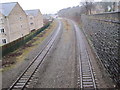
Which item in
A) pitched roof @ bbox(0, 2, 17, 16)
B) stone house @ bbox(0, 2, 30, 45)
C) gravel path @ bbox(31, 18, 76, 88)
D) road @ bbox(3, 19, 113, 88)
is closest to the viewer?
road @ bbox(3, 19, 113, 88)

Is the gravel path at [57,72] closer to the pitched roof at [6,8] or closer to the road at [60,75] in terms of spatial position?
the road at [60,75]

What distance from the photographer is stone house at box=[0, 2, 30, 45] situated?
1364 inches

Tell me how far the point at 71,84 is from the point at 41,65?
5.26 meters

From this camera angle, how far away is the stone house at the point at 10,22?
114 ft

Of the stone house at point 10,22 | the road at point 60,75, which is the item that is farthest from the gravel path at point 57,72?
the stone house at point 10,22

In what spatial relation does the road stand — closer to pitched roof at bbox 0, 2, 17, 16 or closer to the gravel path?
the gravel path

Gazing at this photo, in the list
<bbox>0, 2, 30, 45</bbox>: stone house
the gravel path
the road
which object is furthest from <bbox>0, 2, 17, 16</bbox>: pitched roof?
the road

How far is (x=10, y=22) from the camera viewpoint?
35562 millimetres

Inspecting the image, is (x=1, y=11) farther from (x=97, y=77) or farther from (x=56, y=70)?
(x=97, y=77)

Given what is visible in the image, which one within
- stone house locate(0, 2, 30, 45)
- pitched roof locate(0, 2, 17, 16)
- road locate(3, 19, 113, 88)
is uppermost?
pitched roof locate(0, 2, 17, 16)

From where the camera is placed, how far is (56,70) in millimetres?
15312

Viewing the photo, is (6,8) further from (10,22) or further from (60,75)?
(60,75)

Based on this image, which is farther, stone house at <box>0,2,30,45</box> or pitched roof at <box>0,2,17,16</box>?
pitched roof at <box>0,2,17,16</box>

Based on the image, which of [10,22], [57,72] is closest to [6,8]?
[10,22]
